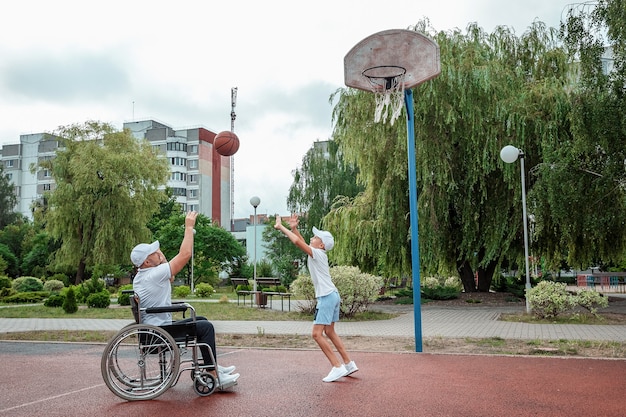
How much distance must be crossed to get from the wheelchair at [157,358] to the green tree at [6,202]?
67.4m

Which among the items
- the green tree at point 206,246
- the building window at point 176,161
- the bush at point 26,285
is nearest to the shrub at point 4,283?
the bush at point 26,285

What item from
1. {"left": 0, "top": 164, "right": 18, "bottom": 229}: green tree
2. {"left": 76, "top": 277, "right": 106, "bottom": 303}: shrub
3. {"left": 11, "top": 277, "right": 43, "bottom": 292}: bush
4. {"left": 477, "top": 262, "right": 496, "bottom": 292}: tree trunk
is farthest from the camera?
{"left": 0, "top": 164, "right": 18, "bottom": 229}: green tree

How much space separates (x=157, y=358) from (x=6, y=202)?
68969 millimetres

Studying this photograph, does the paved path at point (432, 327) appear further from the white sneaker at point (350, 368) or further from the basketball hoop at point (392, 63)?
the basketball hoop at point (392, 63)

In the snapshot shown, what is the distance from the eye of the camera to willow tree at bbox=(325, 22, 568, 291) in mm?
17906

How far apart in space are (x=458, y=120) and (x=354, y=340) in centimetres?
1054

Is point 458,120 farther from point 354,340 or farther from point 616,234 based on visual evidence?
point 354,340

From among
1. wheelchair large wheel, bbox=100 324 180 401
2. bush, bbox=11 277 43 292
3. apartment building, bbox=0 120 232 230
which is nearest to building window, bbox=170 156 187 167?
apartment building, bbox=0 120 232 230

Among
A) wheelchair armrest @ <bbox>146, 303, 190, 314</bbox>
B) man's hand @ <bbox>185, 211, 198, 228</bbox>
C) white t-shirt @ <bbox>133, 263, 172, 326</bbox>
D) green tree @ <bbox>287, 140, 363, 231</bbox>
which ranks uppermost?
green tree @ <bbox>287, 140, 363, 231</bbox>

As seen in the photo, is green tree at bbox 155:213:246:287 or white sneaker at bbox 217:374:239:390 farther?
green tree at bbox 155:213:246:287

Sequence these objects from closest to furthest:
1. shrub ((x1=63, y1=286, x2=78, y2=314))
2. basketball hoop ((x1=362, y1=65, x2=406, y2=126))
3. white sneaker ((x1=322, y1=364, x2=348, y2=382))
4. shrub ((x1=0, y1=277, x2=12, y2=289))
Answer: white sneaker ((x1=322, y1=364, x2=348, y2=382))
basketball hoop ((x1=362, y1=65, x2=406, y2=126))
shrub ((x1=63, y1=286, x2=78, y2=314))
shrub ((x1=0, y1=277, x2=12, y2=289))

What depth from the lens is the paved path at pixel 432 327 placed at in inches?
424

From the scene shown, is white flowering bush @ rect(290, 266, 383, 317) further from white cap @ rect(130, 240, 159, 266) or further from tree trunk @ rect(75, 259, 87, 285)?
tree trunk @ rect(75, 259, 87, 285)

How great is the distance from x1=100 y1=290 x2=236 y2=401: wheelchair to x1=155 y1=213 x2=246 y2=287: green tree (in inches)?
1459
